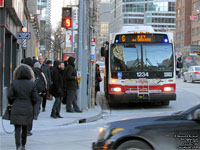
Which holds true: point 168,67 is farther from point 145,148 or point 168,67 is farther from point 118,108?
point 145,148

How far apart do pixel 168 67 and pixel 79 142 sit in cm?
751

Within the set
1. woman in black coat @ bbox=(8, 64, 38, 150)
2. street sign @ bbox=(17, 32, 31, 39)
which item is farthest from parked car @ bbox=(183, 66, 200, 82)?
woman in black coat @ bbox=(8, 64, 38, 150)

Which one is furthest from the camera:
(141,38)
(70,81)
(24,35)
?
(24,35)

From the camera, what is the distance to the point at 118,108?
1608 cm

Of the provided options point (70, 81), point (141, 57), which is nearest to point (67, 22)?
point (70, 81)

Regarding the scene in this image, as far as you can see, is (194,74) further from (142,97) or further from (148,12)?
(148,12)

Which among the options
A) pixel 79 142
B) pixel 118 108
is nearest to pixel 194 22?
pixel 118 108

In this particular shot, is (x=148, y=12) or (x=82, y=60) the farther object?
(x=148, y=12)

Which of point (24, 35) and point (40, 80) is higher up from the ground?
point (24, 35)

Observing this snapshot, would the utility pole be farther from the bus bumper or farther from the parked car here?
the parked car

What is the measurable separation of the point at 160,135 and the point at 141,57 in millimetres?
9802

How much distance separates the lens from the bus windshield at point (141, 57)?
580 inches

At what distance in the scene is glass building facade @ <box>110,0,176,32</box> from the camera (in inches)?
5344

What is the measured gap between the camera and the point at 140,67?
14.7m
